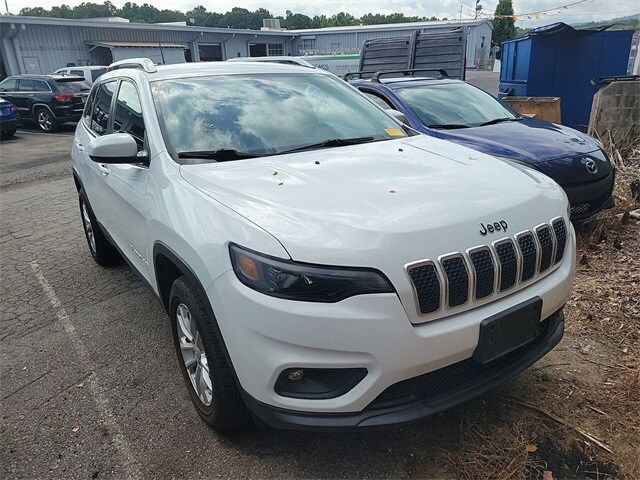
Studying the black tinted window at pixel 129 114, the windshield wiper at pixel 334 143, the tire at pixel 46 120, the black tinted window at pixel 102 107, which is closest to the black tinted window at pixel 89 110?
the black tinted window at pixel 102 107

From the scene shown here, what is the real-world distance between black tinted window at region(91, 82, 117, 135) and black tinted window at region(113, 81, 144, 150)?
286mm

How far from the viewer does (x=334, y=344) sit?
6.00ft

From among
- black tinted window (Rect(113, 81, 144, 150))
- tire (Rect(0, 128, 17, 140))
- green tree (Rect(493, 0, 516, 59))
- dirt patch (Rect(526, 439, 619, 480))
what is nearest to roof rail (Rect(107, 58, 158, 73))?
black tinted window (Rect(113, 81, 144, 150))

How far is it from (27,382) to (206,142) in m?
1.85

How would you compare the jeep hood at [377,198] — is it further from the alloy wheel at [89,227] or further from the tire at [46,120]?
the tire at [46,120]

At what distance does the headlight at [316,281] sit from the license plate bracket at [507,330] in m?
0.47

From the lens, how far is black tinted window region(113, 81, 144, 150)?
3.11 metres

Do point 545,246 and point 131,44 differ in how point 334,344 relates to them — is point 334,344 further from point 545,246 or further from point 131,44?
point 131,44

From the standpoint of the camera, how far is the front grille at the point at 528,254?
2.12 metres

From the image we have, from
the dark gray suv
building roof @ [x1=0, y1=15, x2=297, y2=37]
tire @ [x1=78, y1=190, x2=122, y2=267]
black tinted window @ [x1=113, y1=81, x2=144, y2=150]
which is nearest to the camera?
black tinted window @ [x1=113, y1=81, x2=144, y2=150]

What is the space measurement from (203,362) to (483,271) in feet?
4.47

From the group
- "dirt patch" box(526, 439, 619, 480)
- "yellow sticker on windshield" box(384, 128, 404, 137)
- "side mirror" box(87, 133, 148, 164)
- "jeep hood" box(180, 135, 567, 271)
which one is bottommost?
"dirt patch" box(526, 439, 619, 480)

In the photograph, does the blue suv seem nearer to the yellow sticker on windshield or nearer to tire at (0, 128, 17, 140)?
the yellow sticker on windshield

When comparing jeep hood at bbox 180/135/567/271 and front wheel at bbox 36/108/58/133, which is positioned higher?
jeep hood at bbox 180/135/567/271
